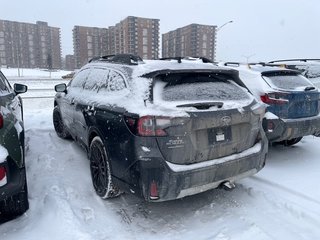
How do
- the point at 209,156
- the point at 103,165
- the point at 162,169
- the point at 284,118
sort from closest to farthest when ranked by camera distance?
1. the point at 162,169
2. the point at 209,156
3. the point at 103,165
4. the point at 284,118

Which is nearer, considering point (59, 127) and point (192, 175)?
point (192, 175)

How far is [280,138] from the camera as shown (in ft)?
16.3

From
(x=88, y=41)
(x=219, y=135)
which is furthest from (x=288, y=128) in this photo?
(x=88, y=41)

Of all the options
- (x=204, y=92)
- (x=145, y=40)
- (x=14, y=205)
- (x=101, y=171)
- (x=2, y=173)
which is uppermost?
(x=145, y=40)

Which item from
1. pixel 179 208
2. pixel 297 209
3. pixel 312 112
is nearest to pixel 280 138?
pixel 312 112

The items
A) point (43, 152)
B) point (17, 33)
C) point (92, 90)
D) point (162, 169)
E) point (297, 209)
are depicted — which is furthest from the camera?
point (17, 33)

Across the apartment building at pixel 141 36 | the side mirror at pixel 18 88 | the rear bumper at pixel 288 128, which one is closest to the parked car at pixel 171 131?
the rear bumper at pixel 288 128

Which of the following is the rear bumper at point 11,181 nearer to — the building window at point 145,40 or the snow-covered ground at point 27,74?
the snow-covered ground at point 27,74

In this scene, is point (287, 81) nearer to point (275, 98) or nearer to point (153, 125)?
point (275, 98)

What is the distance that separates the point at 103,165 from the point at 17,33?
2972 inches

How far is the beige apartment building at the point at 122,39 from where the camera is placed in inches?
1722

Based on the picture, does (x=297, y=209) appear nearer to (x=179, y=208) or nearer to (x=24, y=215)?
(x=179, y=208)

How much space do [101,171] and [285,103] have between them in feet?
9.79

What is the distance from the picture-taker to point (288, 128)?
16.1 ft
